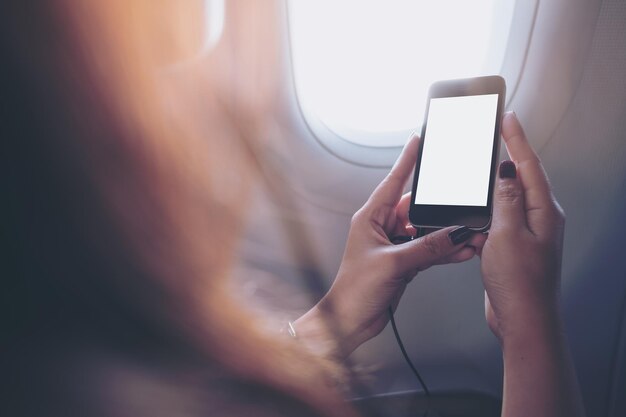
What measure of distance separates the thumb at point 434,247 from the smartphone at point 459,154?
0.04 metres

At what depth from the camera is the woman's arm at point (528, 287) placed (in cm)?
51

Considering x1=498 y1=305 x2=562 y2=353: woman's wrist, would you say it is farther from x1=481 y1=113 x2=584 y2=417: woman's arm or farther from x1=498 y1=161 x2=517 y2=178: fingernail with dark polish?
x1=498 y1=161 x2=517 y2=178: fingernail with dark polish

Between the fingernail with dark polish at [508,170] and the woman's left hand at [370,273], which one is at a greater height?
the fingernail with dark polish at [508,170]

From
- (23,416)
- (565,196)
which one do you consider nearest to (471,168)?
(565,196)

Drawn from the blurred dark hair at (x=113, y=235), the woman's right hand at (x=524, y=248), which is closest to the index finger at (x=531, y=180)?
the woman's right hand at (x=524, y=248)

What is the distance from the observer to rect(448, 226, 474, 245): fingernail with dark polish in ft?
1.98

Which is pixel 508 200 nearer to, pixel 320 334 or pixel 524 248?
pixel 524 248

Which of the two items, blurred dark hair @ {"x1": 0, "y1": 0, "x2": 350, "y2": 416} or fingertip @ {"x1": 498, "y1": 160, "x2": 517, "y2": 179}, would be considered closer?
blurred dark hair @ {"x1": 0, "y1": 0, "x2": 350, "y2": 416}

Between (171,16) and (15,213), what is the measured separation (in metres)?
0.16

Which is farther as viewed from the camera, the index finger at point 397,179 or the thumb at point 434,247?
the index finger at point 397,179

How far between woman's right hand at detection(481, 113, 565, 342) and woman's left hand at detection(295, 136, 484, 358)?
2.4 inches

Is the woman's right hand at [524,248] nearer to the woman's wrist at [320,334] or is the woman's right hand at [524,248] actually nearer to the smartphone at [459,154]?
the smartphone at [459,154]

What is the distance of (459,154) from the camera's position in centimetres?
69

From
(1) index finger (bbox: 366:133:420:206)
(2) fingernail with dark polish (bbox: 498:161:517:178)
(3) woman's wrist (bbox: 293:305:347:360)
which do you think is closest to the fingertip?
(2) fingernail with dark polish (bbox: 498:161:517:178)
